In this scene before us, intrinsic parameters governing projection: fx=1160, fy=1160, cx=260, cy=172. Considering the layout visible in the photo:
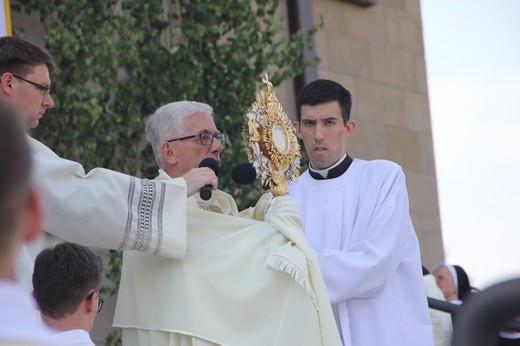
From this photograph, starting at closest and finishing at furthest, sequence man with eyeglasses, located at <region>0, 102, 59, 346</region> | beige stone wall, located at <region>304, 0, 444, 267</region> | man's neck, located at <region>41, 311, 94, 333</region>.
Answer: man with eyeglasses, located at <region>0, 102, 59, 346</region> < man's neck, located at <region>41, 311, 94, 333</region> < beige stone wall, located at <region>304, 0, 444, 267</region>

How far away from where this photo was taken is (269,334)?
15.4 ft

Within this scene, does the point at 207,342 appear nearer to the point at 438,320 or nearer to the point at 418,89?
the point at 438,320

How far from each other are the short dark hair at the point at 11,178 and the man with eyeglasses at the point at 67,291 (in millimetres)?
2348

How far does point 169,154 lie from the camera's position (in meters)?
5.12

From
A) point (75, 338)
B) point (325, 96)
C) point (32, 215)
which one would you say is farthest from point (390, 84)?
point (32, 215)

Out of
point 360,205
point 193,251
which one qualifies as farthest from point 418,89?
point 193,251

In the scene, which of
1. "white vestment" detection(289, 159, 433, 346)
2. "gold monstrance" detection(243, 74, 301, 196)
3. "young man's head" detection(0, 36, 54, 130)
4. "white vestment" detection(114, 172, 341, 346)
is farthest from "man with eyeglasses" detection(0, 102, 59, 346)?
"white vestment" detection(289, 159, 433, 346)

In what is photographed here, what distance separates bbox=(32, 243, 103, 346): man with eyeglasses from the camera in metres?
3.97

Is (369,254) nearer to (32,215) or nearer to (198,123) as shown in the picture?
(198,123)

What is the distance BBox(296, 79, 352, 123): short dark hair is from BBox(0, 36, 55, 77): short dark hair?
158 centimetres

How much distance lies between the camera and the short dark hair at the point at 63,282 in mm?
3984

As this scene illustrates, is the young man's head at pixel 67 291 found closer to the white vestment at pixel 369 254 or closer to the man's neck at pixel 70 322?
the man's neck at pixel 70 322

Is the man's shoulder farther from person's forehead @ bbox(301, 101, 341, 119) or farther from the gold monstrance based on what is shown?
the gold monstrance

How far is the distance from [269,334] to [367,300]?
3.08 feet
